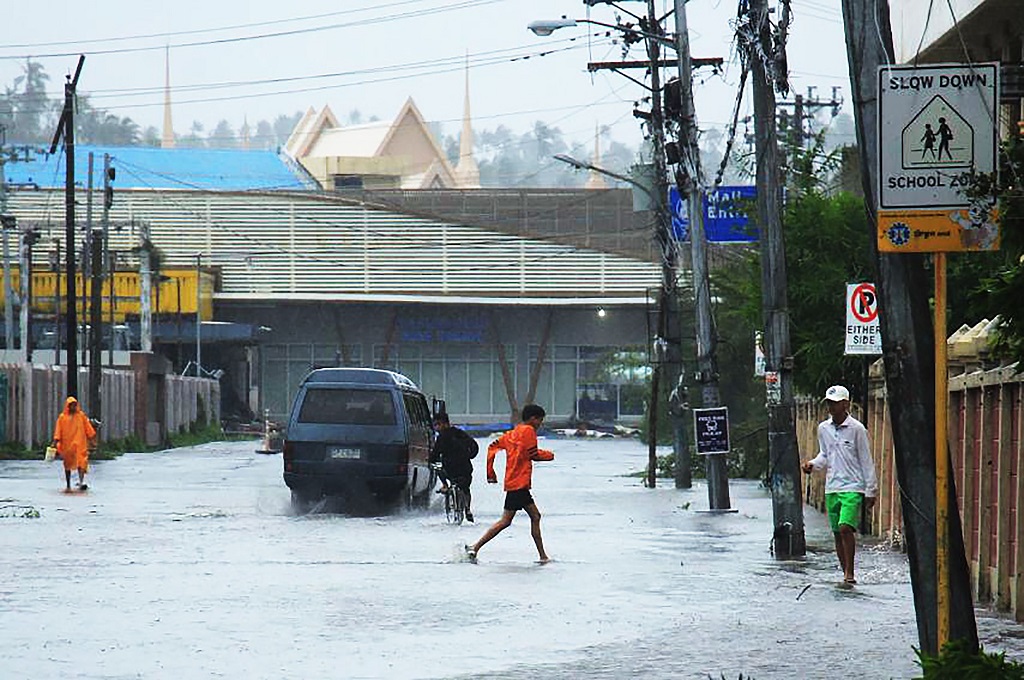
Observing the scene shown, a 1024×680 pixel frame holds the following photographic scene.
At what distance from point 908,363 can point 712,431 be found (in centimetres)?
1964

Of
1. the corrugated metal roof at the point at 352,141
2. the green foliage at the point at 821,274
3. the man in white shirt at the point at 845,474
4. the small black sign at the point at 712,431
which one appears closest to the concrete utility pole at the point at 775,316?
the man in white shirt at the point at 845,474

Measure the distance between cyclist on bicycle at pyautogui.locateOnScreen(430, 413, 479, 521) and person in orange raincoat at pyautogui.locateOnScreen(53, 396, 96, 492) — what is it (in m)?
8.55

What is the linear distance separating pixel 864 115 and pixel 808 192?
78.2 feet

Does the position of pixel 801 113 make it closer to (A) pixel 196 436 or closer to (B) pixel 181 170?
(A) pixel 196 436

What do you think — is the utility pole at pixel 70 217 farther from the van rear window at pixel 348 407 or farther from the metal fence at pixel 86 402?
the van rear window at pixel 348 407

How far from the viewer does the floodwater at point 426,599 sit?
494 inches

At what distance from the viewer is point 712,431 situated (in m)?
30.0

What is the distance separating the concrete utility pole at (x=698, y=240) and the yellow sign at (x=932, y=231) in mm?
21897

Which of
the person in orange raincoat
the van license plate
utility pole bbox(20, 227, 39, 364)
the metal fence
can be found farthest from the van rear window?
utility pole bbox(20, 227, 39, 364)

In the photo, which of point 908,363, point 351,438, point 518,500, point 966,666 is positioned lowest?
point 518,500

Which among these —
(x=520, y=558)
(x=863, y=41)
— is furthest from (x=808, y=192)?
(x=863, y=41)

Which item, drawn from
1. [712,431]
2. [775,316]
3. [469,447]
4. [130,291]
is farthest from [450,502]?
[130,291]

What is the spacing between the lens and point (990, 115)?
953 centimetres

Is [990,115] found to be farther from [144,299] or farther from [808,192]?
[144,299]
